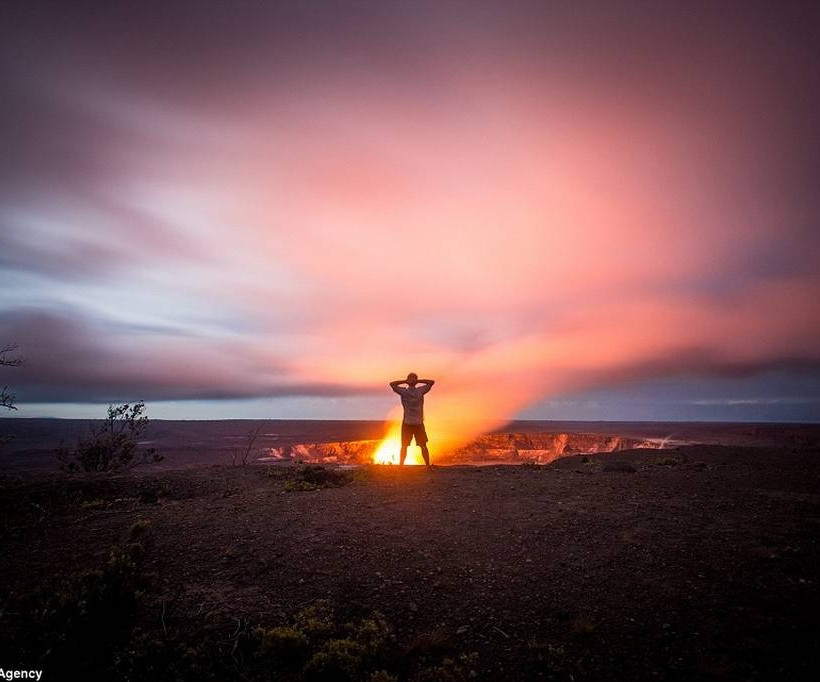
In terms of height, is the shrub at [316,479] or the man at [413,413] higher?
the man at [413,413]

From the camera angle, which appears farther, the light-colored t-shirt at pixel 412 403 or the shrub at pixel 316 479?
the light-colored t-shirt at pixel 412 403

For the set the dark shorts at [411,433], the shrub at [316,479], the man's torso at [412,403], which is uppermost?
the man's torso at [412,403]

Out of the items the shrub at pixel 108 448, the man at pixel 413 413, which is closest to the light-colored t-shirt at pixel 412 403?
the man at pixel 413 413

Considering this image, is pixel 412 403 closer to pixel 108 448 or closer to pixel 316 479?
pixel 316 479

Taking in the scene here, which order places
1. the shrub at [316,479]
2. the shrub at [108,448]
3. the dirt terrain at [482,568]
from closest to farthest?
the dirt terrain at [482,568], the shrub at [316,479], the shrub at [108,448]

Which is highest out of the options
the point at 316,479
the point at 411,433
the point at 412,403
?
the point at 412,403

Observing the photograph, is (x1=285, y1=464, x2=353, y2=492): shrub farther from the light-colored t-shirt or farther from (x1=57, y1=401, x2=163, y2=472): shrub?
(x1=57, y1=401, x2=163, y2=472): shrub

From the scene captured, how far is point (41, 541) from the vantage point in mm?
6910

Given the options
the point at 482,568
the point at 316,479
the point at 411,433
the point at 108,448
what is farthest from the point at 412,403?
the point at 108,448

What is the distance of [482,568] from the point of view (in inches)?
217

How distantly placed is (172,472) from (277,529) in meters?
7.36

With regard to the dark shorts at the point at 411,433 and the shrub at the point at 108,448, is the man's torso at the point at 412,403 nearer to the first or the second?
the dark shorts at the point at 411,433

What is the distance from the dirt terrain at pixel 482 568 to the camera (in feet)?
12.3

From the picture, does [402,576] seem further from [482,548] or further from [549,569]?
[549,569]
